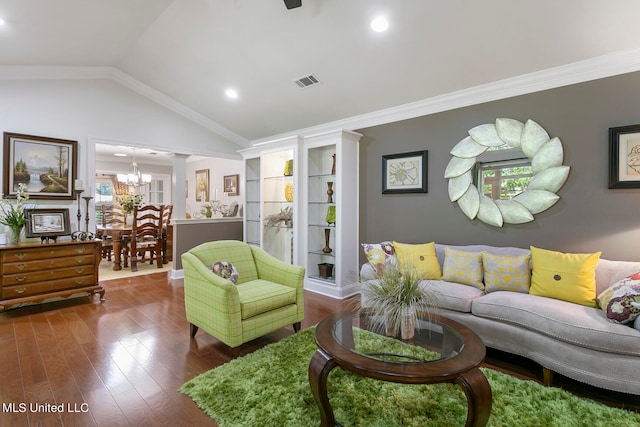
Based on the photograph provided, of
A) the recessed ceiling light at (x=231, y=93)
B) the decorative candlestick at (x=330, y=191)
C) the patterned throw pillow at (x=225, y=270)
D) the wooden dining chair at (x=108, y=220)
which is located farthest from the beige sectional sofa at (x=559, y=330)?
the wooden dining chair at (x=108, y=220)

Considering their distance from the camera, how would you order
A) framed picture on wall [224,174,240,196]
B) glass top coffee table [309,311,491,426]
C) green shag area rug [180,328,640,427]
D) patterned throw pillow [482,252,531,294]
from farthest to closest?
framed picture on wall [224,174,240,196]
patterned throw pillow [482,252,531,294]
green shag area rug [180,328,640,427]
glass top coffee table [309,311,491,426]

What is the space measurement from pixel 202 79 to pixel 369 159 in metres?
2.56

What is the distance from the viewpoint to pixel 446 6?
2.56 meters

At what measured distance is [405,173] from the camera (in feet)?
12.9

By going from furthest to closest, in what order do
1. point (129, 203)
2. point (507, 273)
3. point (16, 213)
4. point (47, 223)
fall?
point (129, 203) < point (47, 223) < point (16, 213) < point (507, 273)

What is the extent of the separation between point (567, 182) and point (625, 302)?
4.13 ft

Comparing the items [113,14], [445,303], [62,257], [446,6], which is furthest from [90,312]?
[446,6]

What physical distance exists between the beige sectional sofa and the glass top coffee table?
663 millimetres

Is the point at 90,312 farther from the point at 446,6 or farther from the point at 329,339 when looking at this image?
the point at 446,6

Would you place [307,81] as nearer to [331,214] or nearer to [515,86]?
[331,214]

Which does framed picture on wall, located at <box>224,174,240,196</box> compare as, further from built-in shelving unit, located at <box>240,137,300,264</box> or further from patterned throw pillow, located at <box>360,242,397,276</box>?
patterned throw pillow, located at <box>360,242,397,276</box>

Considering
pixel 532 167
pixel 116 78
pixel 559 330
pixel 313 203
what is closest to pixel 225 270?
pixel 313 203

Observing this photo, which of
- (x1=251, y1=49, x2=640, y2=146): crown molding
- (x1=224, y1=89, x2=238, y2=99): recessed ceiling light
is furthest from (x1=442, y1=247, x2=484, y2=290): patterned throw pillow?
(x1=224, y1=89, x2=238, y2=99): recessed ceiling light

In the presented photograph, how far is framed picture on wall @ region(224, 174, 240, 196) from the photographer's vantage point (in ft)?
24.0
